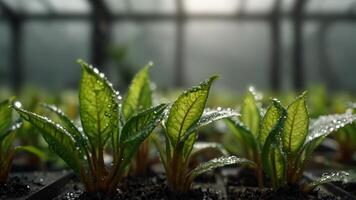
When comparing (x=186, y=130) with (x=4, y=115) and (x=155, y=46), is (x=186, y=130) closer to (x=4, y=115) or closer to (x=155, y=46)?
(x=4, y=115)

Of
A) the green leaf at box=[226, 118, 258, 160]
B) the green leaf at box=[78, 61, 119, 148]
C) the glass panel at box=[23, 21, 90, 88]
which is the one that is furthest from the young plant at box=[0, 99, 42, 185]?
the glass panel at box=[23, 21, 90, 88]

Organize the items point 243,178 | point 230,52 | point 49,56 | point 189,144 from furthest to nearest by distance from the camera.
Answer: point 230,52
point 49,56
point 243,178
point 189,144

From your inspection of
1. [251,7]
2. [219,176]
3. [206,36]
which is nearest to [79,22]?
[206,36]

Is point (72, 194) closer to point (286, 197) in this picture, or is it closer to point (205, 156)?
point (286, 197)

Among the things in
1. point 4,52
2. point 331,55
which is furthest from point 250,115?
point 4,52

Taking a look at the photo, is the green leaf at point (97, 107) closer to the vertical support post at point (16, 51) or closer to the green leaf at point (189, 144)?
the green leaf at point (189, 144)

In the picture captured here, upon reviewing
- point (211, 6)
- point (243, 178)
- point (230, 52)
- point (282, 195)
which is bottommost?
point (282, 195)
